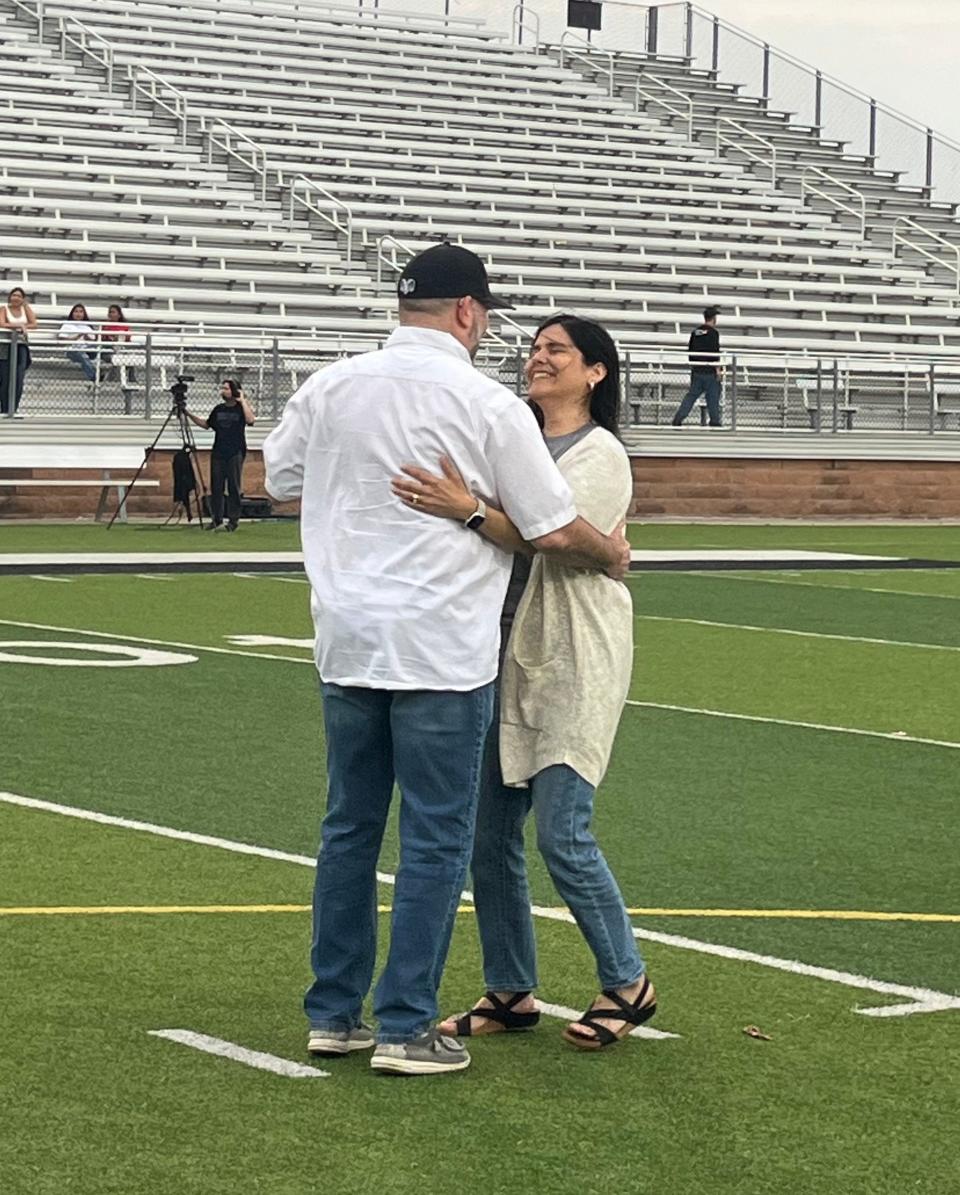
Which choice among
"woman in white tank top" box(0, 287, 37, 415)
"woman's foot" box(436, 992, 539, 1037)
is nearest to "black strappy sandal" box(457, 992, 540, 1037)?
"woman's foot" box(436, 992, 539, 1037)

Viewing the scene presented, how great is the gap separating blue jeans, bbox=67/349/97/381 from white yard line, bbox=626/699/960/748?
15.8 meters

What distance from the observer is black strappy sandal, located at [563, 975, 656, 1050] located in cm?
562

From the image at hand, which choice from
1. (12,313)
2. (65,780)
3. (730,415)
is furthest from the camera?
(730,415)

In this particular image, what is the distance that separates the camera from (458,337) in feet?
17.5

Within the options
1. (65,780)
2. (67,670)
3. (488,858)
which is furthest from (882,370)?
(488,858)

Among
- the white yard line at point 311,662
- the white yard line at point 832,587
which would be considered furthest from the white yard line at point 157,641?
the white yard line at point 832,587

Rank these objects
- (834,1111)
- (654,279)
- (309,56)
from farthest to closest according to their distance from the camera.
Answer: (309,56), (654,279), (834,1111)

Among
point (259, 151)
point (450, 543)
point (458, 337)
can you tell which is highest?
point (259, 151)

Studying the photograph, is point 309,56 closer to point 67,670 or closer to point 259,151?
point 259,151

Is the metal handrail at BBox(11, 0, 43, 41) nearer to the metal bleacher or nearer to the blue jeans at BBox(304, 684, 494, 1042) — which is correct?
the metal bleacher

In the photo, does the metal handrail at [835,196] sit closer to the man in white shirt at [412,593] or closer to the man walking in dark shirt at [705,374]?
the man walking in dark shirt at [705,374]

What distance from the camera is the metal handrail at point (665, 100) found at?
44.2 meters

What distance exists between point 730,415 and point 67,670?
18.3 meters

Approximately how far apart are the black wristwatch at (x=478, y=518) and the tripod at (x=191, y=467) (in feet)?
69.8
